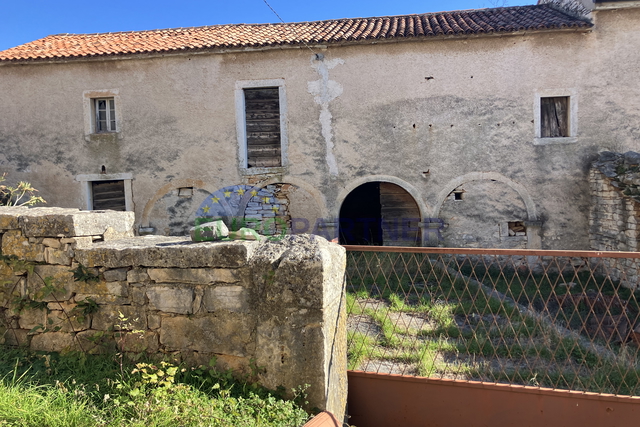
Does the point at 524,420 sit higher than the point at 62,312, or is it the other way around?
the point at 62,312

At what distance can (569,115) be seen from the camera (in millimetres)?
8945

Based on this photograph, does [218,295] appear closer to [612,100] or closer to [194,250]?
[194,250]

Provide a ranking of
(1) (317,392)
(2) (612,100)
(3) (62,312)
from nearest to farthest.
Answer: (1) (317,392), (3) (62,312), (2) (612,100)

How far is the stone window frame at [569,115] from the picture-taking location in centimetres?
889

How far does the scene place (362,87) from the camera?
30.3ft

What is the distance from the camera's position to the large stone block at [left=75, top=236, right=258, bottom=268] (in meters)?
2.79

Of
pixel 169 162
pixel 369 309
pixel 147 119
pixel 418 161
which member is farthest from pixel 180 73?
pixel 369 309

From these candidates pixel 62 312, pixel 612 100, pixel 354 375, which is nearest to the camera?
pixel 62 312

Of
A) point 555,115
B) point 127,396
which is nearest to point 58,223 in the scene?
point 127,396

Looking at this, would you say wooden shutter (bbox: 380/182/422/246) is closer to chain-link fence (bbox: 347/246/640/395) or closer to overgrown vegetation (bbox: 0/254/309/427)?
chain-link fence (bbox: 347/246/640/395)

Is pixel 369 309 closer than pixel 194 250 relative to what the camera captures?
No

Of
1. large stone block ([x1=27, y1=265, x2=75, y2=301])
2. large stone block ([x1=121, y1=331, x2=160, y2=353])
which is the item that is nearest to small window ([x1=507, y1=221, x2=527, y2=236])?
large stone block ([x1=121, y1=331, x2=160, y2=353])

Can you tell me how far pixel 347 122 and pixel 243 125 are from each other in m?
2.37

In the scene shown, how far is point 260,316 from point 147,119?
8288 mm
